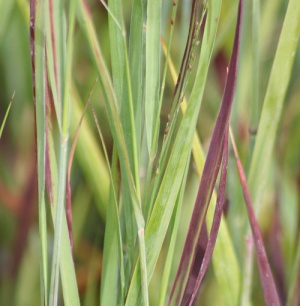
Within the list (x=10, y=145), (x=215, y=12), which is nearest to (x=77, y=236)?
(x=10, y=145)

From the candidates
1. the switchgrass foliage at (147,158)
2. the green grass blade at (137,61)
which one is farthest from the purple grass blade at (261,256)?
the green grass blade at (137,61)

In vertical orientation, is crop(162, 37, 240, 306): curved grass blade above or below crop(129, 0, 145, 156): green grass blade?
below

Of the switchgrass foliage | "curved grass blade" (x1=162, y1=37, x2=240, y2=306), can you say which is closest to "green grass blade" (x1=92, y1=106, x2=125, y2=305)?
the switchgrass foliage

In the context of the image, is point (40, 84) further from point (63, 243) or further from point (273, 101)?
point (273, 101)

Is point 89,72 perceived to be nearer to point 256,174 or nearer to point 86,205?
point 86,205

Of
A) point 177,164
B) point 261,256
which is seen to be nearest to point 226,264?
point 261,256

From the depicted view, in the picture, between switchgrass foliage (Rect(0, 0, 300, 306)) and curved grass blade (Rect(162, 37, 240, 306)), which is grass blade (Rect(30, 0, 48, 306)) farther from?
curved grass blade (Rect(162, 37, 240, 306))

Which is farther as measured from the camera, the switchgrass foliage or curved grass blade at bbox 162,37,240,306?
curved grass blade at bbox 162,37,240,306
